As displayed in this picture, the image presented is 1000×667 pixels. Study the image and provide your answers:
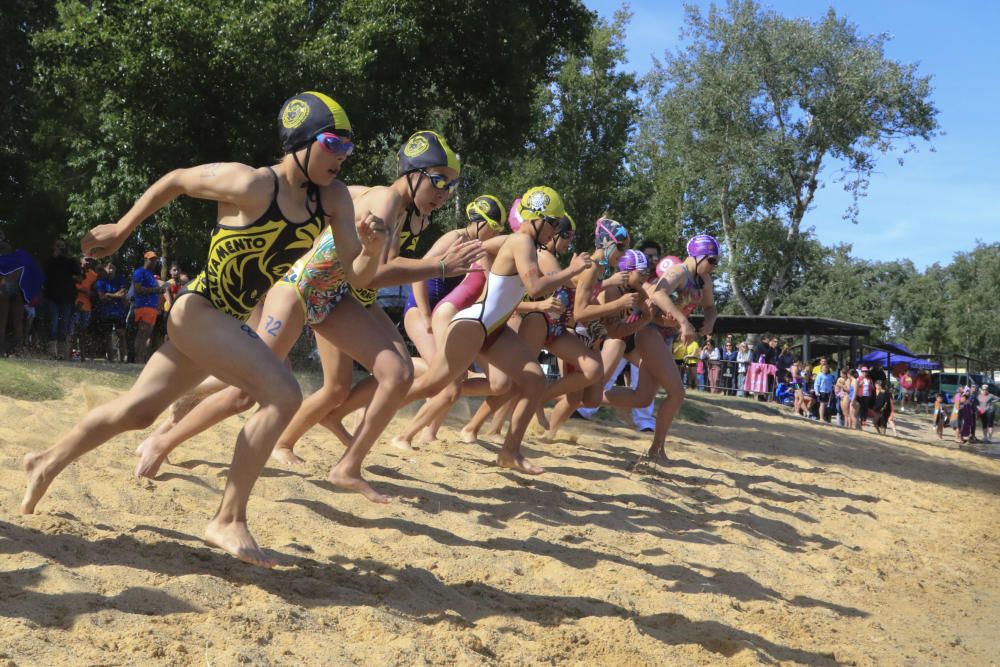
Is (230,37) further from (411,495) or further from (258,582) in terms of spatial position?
(258,582)

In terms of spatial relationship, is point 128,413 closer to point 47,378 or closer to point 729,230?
point 47,378

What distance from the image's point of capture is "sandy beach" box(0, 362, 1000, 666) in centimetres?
389

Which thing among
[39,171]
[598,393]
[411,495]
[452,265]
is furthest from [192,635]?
[39,171]

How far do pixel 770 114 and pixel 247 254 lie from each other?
3767cm

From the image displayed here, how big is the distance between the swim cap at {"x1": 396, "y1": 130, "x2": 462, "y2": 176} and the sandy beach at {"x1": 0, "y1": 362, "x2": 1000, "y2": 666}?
2055mm

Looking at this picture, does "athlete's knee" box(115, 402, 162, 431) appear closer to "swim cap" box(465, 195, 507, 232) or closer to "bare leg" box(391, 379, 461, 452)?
"bare leg" box(391, 379, 461, 452)

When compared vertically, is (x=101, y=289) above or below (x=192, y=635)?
above

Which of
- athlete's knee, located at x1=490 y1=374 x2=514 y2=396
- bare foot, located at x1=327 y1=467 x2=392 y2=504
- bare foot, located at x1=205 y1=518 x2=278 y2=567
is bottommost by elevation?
bare foot, located at x1=205 y1=518 x2=278 y2=567

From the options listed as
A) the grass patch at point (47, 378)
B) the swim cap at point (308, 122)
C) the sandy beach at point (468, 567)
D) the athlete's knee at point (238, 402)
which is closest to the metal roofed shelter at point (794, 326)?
the sandy beach at point (468, 567)

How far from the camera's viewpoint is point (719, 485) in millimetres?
9281

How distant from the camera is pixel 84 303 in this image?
46.1 feet

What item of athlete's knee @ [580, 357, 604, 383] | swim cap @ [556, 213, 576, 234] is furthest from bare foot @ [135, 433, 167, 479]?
athlete's knee @ [580, 357, 604, 383]

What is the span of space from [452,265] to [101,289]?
1062cm

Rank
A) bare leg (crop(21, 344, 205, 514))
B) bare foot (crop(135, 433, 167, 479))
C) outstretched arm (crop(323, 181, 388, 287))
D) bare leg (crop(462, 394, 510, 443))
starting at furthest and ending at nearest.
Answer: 1. bare leg (crop(462, 394, 510, 443))
2. bare foot (crop(135, 433, 167, 479))
3. outstretched arm (crop(323, 181, 388, 287))
4. bare leg (crop(21, 344, 205, 514))
